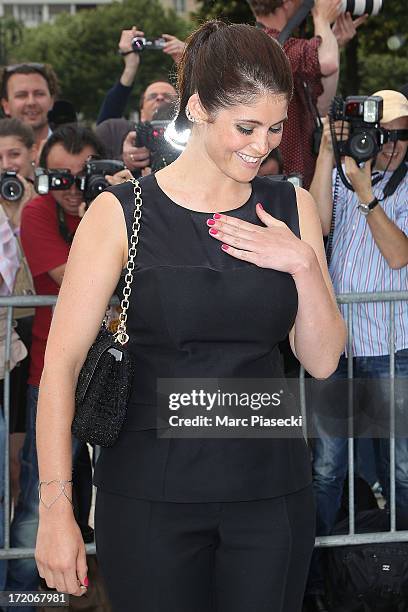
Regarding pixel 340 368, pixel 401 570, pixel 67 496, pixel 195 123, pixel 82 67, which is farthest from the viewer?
pixel 82 67

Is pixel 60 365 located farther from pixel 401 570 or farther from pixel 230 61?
pixel 401 570

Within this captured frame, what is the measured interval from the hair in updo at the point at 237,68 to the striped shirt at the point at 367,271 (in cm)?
202

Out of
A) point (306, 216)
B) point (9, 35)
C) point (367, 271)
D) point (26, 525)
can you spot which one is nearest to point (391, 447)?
point (367, 271)

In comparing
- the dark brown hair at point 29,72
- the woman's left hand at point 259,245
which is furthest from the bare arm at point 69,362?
the dark brown hair at point 29,72

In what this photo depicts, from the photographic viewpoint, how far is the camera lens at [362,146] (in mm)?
4164

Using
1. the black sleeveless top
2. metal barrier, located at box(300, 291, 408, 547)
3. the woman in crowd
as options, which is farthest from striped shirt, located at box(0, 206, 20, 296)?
the black sleeveless top

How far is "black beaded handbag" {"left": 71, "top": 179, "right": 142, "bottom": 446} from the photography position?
7.31ft

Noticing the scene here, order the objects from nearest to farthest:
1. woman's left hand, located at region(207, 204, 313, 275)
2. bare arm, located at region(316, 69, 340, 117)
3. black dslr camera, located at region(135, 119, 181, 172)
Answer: woman's left hand, located at region(207, 204, 313, 275)
black dslr camera, located at region(135, 119, 181, 172)
bare arm, located at region(316, 69, 340, 117)

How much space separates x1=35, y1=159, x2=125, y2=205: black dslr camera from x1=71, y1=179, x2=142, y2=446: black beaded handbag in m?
2.09

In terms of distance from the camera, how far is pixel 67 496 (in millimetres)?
2176

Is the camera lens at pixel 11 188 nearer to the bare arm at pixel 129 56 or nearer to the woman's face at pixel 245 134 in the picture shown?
the bare arm at pixel 129 56

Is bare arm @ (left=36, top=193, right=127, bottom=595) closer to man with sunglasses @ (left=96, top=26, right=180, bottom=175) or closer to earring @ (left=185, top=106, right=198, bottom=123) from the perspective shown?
earring @ (left=185, top=106, right=198, bottom=123)

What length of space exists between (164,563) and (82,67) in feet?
189

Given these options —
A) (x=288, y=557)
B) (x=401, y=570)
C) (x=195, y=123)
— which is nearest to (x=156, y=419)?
(x=288, y=557)
